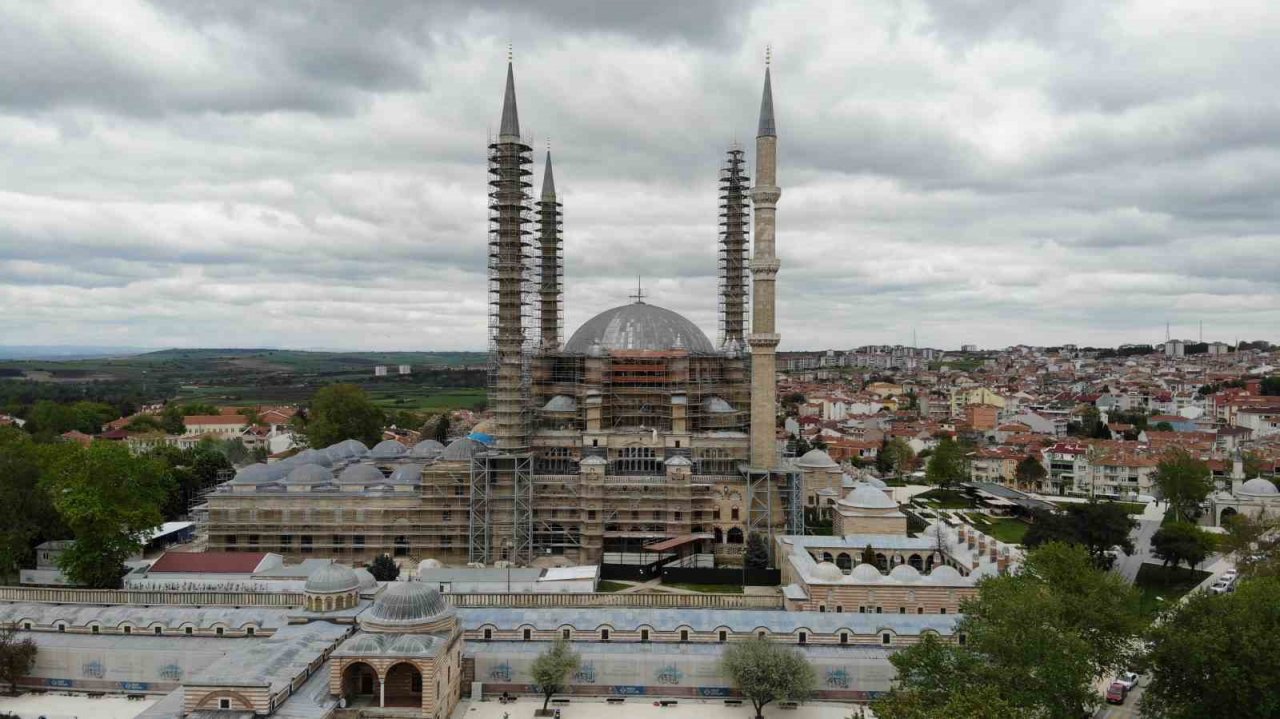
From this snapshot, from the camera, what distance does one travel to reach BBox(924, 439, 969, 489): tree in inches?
2606

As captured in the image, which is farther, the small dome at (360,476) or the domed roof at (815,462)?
the domed roof at (815,462)

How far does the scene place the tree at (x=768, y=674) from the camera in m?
27.8

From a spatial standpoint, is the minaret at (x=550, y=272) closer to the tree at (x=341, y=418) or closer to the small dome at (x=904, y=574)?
the tree at (x=341, y=418)

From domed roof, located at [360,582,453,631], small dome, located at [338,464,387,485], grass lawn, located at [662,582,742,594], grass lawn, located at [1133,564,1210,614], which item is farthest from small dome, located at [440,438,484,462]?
grass lawn, located at [1133,564,1210,614]

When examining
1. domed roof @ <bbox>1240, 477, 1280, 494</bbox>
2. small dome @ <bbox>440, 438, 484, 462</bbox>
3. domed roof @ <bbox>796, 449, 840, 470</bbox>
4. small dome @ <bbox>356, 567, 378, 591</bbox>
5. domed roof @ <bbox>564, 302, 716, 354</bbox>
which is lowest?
small dome @ <bbox>356, 567, 378, 591</bbox>

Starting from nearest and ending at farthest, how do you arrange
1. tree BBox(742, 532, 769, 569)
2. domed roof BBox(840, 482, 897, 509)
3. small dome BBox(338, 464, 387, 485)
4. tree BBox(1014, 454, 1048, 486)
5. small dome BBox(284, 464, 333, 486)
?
tree BBox(742, 532, 769, 569) < domed roof BBox(840, 482, 897, 509) < small dome BBox(284, 464, 333, 486) < small dome BBox(338, 464, 387, 485) < tree BBox(1014, 454, 1048, 486)

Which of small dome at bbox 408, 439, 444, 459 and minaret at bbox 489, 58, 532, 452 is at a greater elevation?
minaret at bbox 489, 58, 532, 452

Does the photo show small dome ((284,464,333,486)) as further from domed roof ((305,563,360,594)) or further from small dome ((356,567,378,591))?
domed roof ((305,563,360,594))

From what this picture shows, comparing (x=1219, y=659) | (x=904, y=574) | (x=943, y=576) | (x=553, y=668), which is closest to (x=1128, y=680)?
(x=1219, y=659)

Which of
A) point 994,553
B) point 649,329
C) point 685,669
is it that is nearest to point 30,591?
point 685,669

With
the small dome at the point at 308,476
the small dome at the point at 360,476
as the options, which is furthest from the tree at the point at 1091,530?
the small dome at the point at 308,476

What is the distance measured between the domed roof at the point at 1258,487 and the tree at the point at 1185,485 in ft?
6.26

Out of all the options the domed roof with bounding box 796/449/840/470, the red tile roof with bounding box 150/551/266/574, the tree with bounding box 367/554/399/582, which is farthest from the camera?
the domed roof with bounding box 796/449/840/470

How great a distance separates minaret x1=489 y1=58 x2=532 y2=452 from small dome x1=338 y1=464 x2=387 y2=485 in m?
8.02
